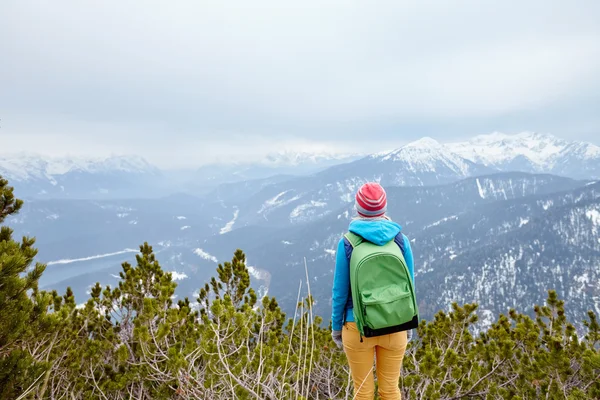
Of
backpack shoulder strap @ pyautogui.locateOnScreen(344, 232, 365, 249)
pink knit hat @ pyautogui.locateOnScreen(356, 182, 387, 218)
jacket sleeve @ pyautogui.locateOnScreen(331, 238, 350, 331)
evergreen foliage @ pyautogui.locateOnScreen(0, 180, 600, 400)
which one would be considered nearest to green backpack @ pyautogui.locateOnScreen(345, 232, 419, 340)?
backpack shoulder strap @ pyautogui.locateOnScreen(344, 232, 365, 249)

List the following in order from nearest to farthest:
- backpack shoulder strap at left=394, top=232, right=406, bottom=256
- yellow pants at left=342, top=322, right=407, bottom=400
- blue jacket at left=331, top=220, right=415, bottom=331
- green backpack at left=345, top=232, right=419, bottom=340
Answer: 1. green backpack at left=345, top=232, right=419, bottom=340
2. blue jacket at left=331, top=220, right=415, bottom=331
3. yellow pants at left=342, top=322, right=407, bottom=400
4. backpack shoulder strap at left=394, top=232, right=406, bottom=256

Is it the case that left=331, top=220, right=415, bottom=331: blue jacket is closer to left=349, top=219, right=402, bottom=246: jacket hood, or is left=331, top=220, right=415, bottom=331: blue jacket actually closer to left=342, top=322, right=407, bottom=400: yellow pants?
left=349, top=219, right=402, bottom=246: jacket hood

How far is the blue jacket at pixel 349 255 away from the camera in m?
3.09

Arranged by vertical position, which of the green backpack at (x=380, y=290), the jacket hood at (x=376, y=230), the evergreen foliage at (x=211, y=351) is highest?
the jacket hood at (x=376, y=230)

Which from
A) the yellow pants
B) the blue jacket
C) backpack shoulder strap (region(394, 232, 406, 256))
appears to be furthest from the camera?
backpack shoulder strap (region(394, 232, 406, 256))

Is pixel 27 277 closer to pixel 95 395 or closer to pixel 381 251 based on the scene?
pixel 95 395

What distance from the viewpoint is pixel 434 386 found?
4.73m

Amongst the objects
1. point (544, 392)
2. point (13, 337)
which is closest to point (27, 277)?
point (13, 337)

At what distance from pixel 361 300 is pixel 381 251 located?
55cm

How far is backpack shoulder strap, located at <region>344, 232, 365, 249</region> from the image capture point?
3188mm

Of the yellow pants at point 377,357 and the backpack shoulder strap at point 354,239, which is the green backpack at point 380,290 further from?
the yellow pants at point 377,357

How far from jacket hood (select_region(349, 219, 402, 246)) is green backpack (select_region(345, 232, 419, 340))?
3.1 inches

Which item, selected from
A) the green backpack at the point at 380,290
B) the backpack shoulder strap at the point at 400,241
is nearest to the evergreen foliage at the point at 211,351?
the green backpack at the point at 380,290

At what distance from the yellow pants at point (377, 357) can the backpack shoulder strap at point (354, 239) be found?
0.92 metres
